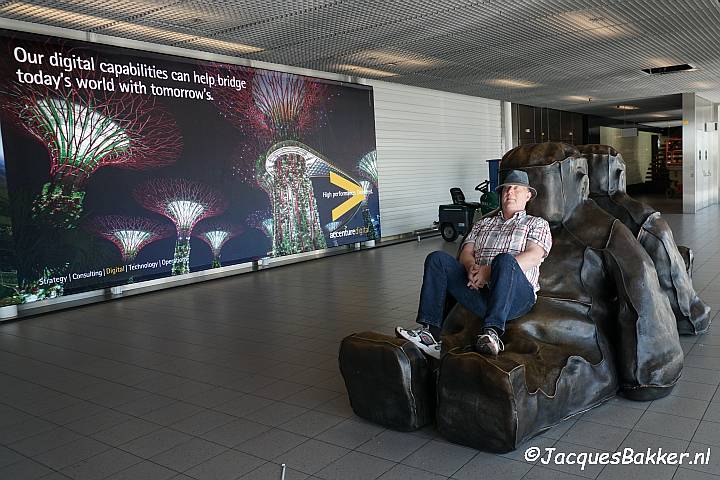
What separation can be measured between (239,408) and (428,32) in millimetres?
6261

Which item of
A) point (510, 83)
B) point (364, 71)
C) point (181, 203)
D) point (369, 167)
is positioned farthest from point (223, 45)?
point (510, 83)

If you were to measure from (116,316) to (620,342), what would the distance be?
538 cm

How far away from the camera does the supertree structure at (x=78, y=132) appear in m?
7.15

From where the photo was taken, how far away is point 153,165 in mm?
8375

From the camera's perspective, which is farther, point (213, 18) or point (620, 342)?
point (213, 18)

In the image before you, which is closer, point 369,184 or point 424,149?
point 369,184

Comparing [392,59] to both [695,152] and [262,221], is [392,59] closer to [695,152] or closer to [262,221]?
[262,221]

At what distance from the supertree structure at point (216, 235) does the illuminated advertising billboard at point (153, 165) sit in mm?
19

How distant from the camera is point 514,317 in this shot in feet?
11.7

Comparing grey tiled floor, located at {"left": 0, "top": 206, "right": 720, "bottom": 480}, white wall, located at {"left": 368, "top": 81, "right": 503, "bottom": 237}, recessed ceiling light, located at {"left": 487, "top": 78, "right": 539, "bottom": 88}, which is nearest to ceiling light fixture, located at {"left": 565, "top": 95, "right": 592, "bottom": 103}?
white wall, located at {"left": 368, "top": 81, "right": 503, "bottom": 237}

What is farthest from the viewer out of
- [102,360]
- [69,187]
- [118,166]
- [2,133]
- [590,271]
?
[118,166]

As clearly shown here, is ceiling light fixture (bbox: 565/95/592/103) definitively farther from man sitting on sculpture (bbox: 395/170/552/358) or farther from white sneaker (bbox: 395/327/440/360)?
white sneaker (bbox: 395/327/440/360)

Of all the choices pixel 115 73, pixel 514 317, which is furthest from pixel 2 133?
pixel 514 317

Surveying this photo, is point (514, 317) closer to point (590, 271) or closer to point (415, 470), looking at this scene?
point (590, 271)
